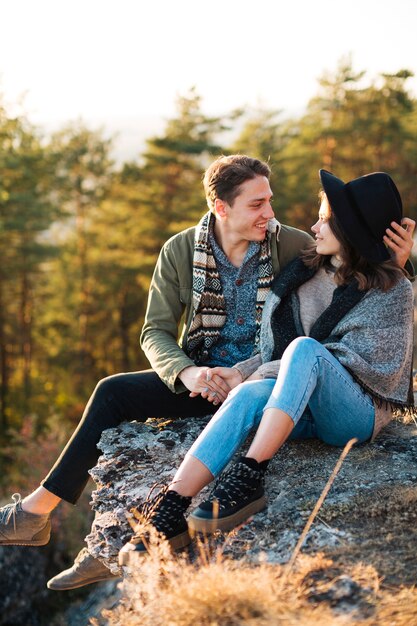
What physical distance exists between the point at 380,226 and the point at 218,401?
127 cm

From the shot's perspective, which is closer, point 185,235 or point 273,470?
point 273,470

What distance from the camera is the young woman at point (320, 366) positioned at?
313 centimetres

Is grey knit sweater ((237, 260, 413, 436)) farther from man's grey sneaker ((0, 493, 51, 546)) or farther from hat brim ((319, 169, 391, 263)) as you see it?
man's grey sneaker ((0, 493, 51, 546))

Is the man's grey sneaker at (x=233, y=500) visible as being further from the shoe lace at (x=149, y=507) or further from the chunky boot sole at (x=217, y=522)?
the shoe lace at (x=149, y=507)

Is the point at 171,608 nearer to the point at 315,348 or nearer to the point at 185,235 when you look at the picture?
the point at 315,348

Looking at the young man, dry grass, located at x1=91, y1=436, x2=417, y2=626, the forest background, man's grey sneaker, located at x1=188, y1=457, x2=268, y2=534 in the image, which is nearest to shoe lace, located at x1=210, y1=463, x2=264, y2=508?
man's grey sneaker, located at x1=188, y1=457, x2=268, y2=534

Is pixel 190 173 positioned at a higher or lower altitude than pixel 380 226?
higher

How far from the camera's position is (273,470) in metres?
3.64

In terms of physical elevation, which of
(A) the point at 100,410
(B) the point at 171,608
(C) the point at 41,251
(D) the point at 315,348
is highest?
(C) the point at 41,251

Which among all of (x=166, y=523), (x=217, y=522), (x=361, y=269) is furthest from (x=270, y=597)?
(x=361, y=269)

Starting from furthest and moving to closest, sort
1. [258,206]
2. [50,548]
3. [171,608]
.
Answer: [50,548] < [258,206] < [171,608]

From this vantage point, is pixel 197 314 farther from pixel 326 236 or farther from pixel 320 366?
pixel 320 366

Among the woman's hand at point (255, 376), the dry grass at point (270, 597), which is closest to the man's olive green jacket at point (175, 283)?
the woman's hand at point (255, 376)

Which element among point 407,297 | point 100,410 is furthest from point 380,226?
point 100,410
